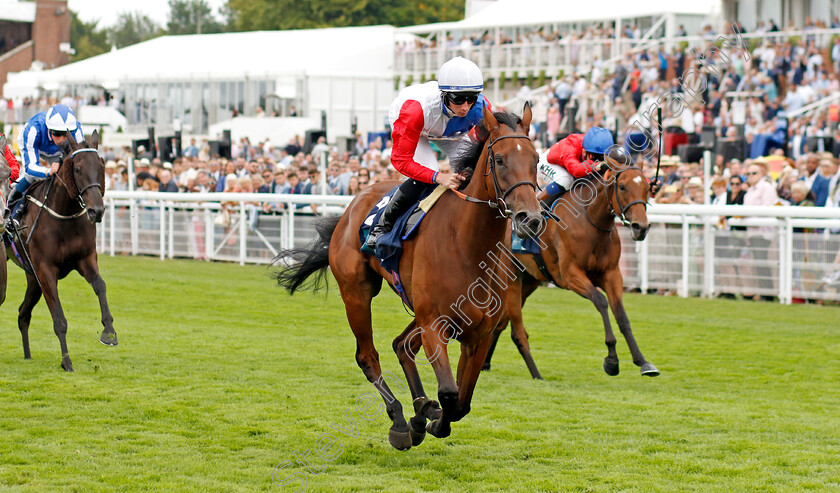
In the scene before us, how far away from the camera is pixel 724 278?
1191 centimetres

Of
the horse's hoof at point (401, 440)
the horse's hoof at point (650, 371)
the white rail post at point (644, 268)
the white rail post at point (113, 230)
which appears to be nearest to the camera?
the horse's hoof at point (401, 440)

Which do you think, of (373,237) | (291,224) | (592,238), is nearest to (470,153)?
(373,237)

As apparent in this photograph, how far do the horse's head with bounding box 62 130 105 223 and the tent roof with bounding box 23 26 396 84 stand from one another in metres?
23.4

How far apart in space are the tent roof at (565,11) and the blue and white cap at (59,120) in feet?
62.7

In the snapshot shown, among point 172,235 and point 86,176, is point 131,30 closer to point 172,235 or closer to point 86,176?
point 172,235

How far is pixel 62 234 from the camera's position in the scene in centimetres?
782

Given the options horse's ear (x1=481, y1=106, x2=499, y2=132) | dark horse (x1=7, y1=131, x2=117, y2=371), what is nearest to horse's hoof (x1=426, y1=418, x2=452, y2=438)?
horse's ear (x1=481, y1=106, x2=499, y2=132)

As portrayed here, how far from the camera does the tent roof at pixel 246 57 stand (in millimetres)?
33594

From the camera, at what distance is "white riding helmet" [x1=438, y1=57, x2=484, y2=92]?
4836 mm

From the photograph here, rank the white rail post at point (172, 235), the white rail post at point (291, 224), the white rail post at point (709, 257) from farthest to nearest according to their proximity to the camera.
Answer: the white rail post at point (172, 235) → the white rail post at point (291, 224) → the white rail post at point (709, 257)

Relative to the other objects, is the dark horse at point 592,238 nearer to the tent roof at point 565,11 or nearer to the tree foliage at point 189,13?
the tent roof at point 565,11

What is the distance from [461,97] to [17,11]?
58.7m

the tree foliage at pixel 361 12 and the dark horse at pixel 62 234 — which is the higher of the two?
the tree foliage at pixel 361 12

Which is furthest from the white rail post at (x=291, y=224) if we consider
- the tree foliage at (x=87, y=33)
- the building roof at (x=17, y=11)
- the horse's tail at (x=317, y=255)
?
the tree foliage at (x=87, y=33)
